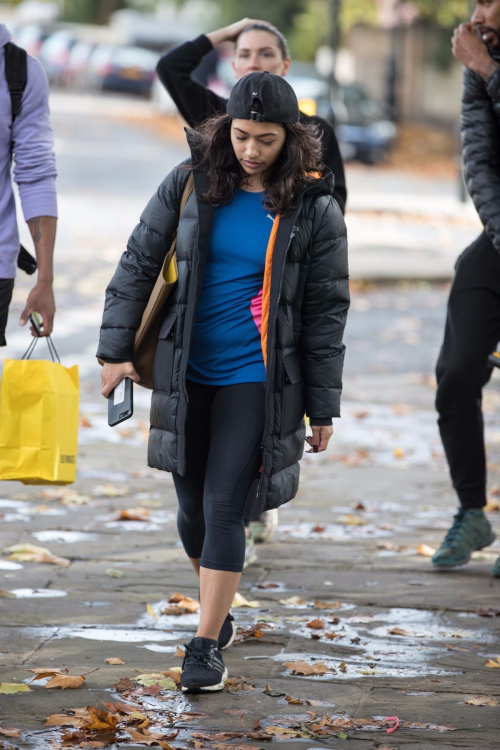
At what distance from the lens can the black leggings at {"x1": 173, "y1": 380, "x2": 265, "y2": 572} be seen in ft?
13.3

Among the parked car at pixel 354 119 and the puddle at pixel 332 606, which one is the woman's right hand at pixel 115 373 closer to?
the puddle at pixel 332 606

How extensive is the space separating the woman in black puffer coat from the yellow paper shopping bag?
310 mm

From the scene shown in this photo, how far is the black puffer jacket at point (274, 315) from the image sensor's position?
3.99 m

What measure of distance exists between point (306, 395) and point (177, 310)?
1.76 feet

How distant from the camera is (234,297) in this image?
13.3 ft

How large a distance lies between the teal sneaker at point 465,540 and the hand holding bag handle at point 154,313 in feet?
6.38

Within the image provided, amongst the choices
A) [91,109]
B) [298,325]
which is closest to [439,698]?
[298,325]

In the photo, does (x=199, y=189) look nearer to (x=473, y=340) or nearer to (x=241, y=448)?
(x=241, y=448)

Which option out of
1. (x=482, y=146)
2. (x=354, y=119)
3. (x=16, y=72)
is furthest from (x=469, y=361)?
(x=354, y=119)

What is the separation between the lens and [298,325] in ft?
13.5

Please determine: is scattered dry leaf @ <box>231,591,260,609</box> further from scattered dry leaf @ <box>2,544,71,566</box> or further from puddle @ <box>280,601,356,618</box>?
scattered dry leaf @ <box>2,544,71,566</box>

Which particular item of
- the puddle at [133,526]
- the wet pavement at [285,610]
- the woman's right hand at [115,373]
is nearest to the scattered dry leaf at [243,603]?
the wet pavement at [285,610]

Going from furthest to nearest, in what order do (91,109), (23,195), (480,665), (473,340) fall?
(91,109), (473,340), (23,195), (480,665)

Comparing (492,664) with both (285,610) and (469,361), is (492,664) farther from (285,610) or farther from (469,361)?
(469,361)
